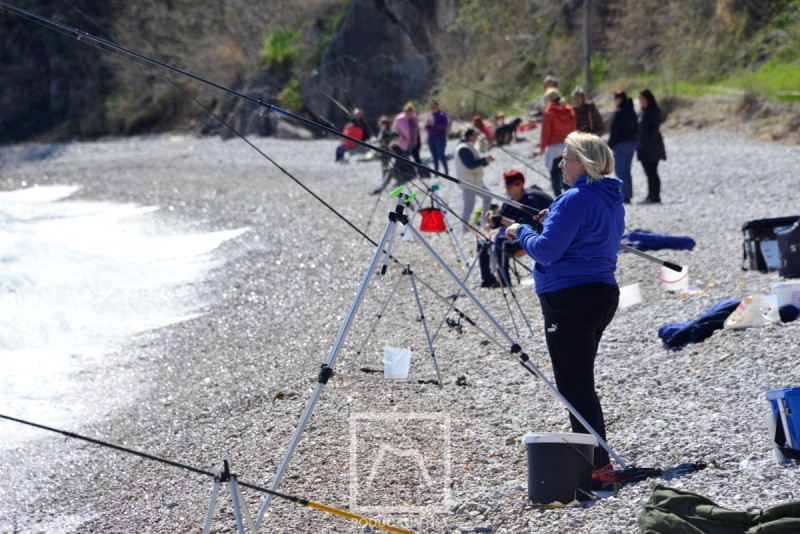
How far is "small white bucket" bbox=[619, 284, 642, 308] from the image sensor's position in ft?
27.0

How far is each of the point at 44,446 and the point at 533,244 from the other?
15.5 feet

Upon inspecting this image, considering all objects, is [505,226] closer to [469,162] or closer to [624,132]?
[469,162]

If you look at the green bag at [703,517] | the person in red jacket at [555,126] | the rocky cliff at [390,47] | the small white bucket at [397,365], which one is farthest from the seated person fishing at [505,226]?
the rocky cliff at [390,47]

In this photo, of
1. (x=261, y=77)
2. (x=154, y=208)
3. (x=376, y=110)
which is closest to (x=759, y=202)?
(x=154, y=208)

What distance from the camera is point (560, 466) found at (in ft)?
14.2

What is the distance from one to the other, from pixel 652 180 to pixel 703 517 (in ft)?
32.4

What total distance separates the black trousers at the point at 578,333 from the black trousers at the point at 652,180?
8.84m

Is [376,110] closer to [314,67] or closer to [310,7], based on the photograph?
[314,67]

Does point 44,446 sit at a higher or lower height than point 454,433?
lower

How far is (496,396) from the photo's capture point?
648 centimetres

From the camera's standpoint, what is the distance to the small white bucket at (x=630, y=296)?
8227 mm

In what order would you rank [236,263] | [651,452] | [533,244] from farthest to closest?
[236,263]
[651,452]
[533,244]

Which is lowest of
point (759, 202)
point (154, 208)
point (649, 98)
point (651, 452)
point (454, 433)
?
point (154, 208)

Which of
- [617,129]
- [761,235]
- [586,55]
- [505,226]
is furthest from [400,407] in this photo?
[586,55]
